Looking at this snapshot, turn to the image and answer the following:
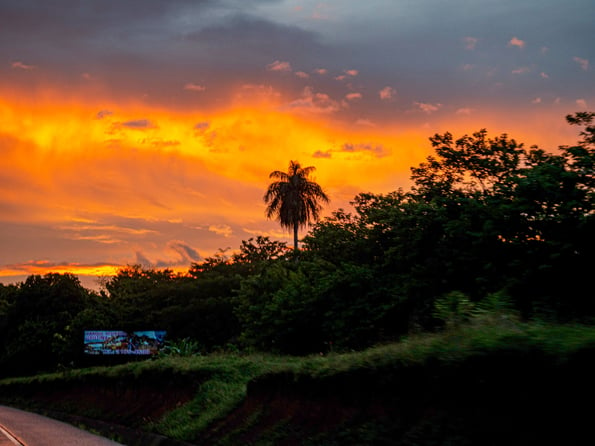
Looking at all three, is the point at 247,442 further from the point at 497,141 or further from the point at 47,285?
the point at 47,285

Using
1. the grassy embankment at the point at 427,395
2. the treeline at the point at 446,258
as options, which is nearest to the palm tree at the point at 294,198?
the treeline at the point at 446,258

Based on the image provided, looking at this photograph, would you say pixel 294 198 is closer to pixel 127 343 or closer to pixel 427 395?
pixel 127 343

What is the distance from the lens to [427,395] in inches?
354

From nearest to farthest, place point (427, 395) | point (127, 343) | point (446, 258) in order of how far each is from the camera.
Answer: point (427, 395) < point (446, 258) < point (127, 343)

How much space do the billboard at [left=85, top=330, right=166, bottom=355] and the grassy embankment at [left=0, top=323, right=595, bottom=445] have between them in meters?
45.1

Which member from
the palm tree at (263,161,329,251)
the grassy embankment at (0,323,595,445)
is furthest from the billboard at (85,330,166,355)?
the grassy embankment at (0,323,595,445)

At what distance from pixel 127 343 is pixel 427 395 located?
56430 millimetres

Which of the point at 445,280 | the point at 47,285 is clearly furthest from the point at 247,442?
the point at 47,285

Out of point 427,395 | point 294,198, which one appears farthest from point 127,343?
point 427,395

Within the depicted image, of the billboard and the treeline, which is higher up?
the treeline

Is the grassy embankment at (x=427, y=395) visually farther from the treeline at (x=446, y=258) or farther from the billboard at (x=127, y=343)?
the billboard at (x=127, y=343)

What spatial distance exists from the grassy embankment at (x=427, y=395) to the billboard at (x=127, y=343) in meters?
45.1

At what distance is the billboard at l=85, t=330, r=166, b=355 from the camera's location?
6144cm

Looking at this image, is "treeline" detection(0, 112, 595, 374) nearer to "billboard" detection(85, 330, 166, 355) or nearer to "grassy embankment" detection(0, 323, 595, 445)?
"grassy embankment" detection(0, 323, 595, 445)
